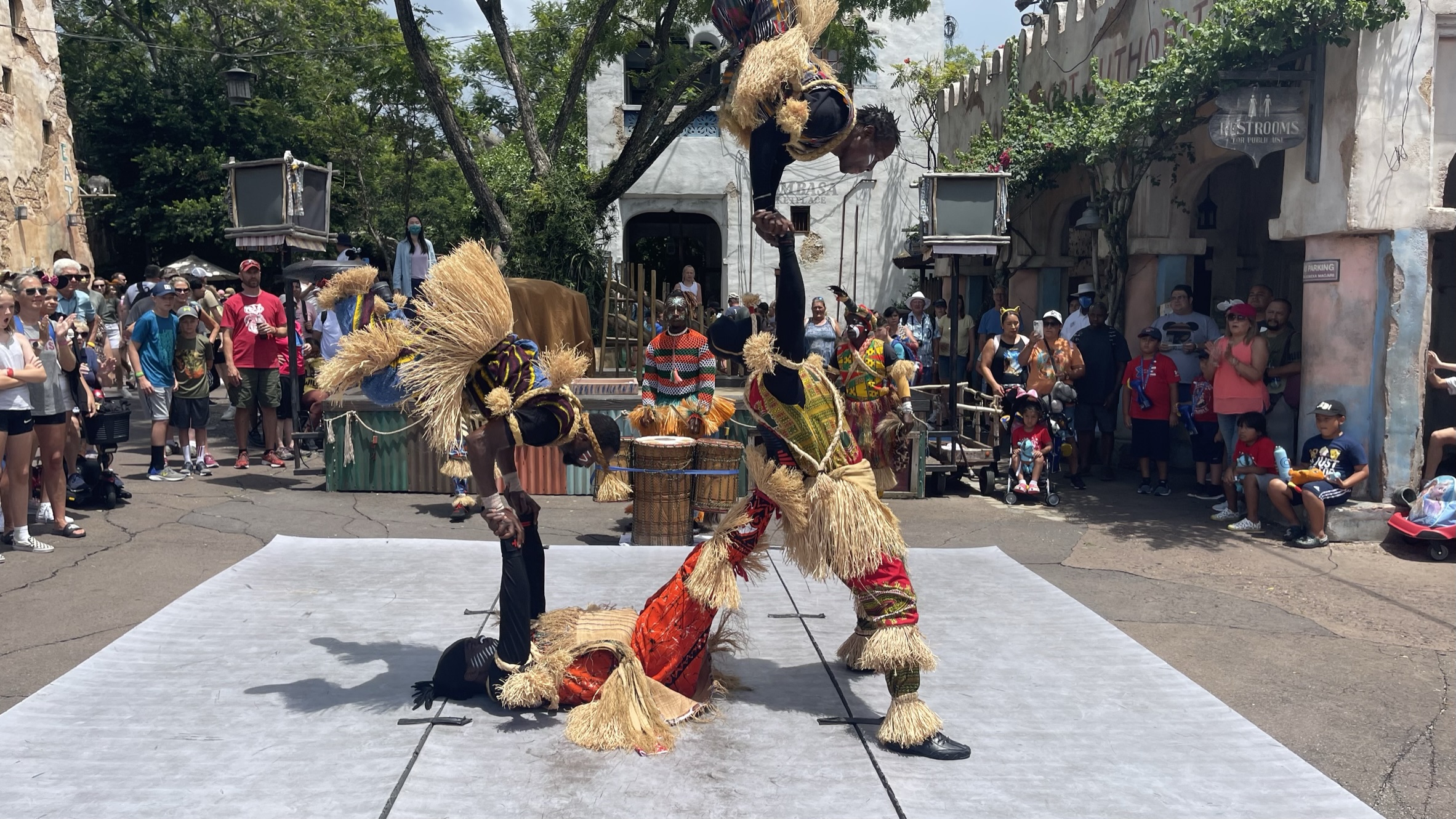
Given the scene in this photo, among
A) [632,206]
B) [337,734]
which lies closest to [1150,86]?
[337,734]

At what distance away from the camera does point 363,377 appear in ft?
14.4

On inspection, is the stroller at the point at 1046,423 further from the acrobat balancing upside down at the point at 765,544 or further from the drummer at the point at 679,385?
→ the acrobat balancing upside down at the point at 765,544

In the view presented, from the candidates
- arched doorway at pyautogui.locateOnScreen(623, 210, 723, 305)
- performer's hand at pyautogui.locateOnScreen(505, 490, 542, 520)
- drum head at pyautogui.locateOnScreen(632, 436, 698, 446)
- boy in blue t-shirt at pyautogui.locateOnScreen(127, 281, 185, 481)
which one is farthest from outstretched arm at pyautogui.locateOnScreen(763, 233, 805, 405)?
arched doorway at pyautogui.locateOnScreen(623, 210, 723, 305)

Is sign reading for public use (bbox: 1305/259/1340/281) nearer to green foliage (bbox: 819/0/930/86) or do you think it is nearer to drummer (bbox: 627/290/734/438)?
drummer (bbox: 627/290/734/438)

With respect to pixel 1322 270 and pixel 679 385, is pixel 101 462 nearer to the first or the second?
pixel 679 385

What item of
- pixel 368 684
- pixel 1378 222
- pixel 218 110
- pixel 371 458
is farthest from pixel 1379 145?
pixel 218 110

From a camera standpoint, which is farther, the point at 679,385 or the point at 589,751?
the point at 679,385

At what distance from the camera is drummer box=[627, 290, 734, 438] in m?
7.83

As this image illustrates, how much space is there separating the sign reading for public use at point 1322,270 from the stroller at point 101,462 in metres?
9.23

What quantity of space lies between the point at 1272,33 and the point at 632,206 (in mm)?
15408

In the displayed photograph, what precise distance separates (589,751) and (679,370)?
4326 mm

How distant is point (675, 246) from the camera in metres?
28.8

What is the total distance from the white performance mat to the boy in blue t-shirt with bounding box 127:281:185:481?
4.36m

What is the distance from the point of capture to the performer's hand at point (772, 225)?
381 cm
